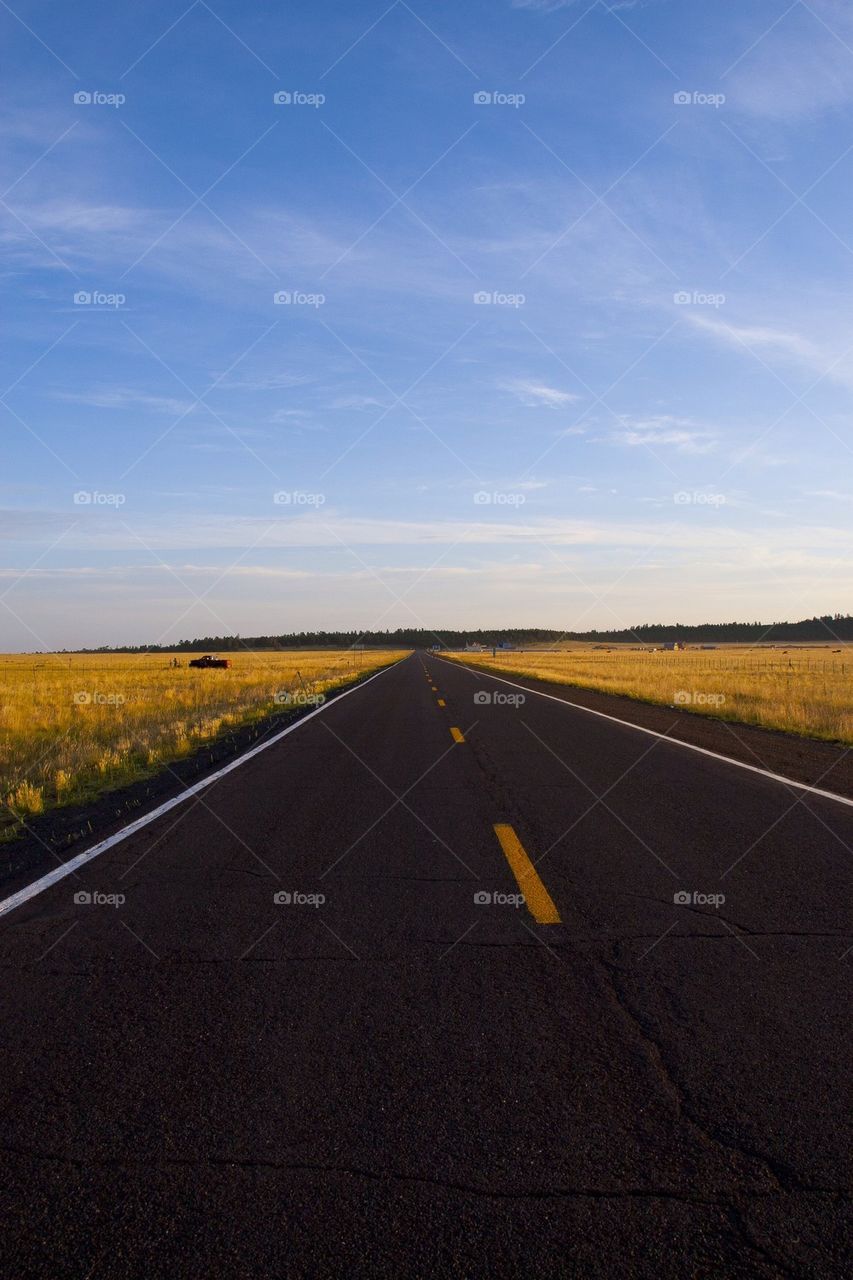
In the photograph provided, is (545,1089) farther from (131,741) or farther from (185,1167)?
(131,741)

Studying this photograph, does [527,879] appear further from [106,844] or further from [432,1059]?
[106,844]

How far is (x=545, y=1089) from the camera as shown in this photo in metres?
3.45

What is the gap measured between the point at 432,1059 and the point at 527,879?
287cm

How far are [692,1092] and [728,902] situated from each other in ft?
8.66

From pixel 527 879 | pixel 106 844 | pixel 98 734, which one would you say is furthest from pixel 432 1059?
pixel 98 734

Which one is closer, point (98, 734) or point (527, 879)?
point (527, 879)

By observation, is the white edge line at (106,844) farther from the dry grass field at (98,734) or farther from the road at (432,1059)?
the dry grass field at (98,734)

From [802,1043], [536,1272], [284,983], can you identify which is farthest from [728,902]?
[536,1272]

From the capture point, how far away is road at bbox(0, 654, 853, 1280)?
2.64 m

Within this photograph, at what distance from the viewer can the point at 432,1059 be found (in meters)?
3.69

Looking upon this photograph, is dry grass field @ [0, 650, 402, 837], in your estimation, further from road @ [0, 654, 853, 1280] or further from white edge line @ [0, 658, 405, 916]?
road @ [0, 654, 853, 1280]

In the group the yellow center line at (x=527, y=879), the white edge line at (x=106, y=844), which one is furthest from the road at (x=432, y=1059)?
the white edge line at (x=106, y=844)

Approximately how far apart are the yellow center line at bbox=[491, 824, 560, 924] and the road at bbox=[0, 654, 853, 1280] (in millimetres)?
29

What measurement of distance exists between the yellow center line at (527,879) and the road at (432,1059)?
Answer: 0.03m
